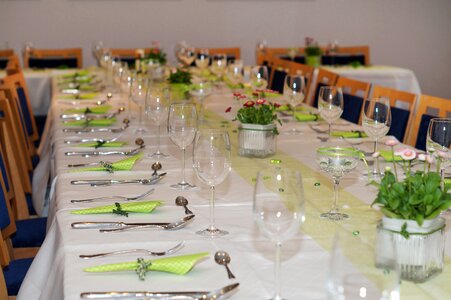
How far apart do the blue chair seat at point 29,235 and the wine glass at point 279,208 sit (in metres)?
2.10

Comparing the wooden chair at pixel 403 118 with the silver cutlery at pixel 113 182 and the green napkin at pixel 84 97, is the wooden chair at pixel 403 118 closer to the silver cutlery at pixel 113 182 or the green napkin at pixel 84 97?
the silver cutlery at pixel 113 182

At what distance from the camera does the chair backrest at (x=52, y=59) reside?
8500mm

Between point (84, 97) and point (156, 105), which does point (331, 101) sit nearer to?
point (156, 105)

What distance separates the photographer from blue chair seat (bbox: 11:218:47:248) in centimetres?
346

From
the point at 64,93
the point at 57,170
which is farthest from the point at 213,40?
the point at 57,170

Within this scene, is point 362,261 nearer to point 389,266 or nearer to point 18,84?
point 389,266

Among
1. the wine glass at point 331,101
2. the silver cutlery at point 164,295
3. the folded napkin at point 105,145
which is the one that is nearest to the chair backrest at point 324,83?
the wine glass at point 331,101

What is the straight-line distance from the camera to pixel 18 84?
243 inches

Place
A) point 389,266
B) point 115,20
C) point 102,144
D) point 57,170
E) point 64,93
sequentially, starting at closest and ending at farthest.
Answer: point 389,266 → point 57,170 → point 102,144 → point 64,93 → point 115,20

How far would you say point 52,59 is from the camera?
855 cm

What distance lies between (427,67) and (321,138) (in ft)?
27.7

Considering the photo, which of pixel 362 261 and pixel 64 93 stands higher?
pixel 362 261

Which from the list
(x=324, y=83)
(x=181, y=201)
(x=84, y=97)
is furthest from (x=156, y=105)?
(x=324, y=83)

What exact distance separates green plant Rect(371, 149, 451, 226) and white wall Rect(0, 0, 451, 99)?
29.6 ft
